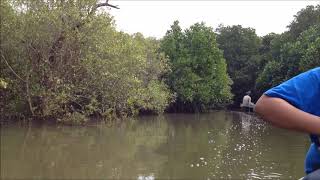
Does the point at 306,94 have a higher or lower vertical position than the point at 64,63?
lower

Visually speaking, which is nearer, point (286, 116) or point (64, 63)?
point (286, 116)

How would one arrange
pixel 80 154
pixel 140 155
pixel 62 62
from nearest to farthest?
pixel 80 154
pixel 140 155
pixel 62 62

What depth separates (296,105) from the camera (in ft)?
5.27

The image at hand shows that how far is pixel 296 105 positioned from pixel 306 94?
0.06 meters

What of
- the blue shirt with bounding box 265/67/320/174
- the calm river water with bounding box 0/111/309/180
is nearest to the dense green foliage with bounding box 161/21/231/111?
the calm river water with bounding box 0/111/309/180

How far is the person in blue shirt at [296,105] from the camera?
1552 millimetres

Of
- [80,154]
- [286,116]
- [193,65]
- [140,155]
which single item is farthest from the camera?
[193,65]

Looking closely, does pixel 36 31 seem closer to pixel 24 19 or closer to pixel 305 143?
pixel 24 19

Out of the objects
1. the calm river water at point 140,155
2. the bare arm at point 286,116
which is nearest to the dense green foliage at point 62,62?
the calm river water at point 140,155

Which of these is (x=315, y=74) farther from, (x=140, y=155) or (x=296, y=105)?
(x=140, y=155)

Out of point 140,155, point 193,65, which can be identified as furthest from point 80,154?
point 193,65

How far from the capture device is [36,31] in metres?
18.9

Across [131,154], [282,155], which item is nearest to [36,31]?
[131,154]

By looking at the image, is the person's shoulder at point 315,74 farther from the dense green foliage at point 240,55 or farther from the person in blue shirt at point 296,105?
the dense green foliage at point 240,55
